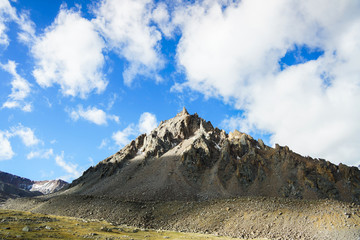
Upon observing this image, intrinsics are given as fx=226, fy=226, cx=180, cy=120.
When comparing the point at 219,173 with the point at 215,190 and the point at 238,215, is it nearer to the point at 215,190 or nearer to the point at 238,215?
the point at 215,190

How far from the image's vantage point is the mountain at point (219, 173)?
107062 mm

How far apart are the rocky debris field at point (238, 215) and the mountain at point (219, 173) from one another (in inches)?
949

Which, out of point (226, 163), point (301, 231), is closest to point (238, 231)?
point (301, 231)

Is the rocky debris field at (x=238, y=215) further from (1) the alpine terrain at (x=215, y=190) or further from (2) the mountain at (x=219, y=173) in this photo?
(2) the mountain at (x=219, y=173)

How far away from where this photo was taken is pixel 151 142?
159m

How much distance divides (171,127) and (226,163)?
201ft

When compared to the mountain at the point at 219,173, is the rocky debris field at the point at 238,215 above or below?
below

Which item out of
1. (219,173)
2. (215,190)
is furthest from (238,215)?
(219,173)

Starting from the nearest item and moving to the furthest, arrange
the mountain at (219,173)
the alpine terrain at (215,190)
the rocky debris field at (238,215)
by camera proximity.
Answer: the rocky debris field at (238,215) < the alpine terrain at (215,190) < the mountain at (219,173)

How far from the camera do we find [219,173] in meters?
122

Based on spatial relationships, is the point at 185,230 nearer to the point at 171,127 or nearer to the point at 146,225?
the point at 146,225

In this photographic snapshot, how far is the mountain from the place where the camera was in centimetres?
10706

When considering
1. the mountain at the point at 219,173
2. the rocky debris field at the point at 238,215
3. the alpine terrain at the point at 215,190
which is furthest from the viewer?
the mountain at the point at 219,173

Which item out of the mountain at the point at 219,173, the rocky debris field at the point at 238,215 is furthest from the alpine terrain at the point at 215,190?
the mountain at the point at 219,173
